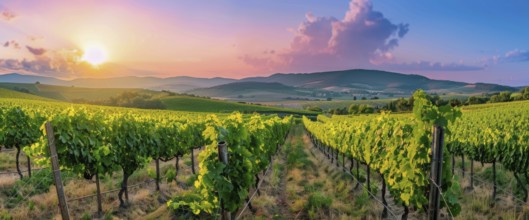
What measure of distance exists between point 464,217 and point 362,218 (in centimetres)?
252

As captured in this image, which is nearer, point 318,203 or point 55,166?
point 55,166

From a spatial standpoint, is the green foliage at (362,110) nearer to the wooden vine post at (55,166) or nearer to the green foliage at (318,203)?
the green foliage at (318,203)

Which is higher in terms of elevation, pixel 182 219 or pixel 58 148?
pixel 58 148

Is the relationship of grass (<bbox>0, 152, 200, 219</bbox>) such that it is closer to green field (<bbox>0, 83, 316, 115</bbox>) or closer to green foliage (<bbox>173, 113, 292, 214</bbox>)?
green foliage (<bbox>173, 113, 292, 214</bbox>)

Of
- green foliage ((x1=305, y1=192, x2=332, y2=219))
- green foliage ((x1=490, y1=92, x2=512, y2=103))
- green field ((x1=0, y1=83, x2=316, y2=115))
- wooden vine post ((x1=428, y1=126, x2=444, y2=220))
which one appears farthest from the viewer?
green field ((x1=0, y1=83, x2=316, y2=115))

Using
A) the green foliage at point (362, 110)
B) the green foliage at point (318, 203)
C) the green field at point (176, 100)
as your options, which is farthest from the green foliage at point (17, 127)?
the green foliage at point (362, 110)

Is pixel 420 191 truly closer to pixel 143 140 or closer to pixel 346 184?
pixel 346 184

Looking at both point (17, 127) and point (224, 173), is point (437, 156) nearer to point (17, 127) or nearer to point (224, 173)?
point (224, 173)

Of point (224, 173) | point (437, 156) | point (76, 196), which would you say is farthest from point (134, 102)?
point (437, 156)

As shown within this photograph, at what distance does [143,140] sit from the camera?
40.3 feet

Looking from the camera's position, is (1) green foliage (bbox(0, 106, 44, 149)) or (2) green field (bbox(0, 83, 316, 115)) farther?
A: (2) green field (bbox(0, 83, 316, 115))

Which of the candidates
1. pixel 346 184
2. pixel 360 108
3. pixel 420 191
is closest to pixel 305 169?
pixel 346 184

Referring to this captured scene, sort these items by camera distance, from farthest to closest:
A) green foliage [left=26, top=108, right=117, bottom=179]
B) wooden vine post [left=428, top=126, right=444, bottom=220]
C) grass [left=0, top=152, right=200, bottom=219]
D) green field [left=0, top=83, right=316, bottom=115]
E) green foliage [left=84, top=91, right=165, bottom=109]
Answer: green foliage [left=84, top=91, right=165, bottom=109] < green field [left=0, top=83, right=316, bottom=115] < grass [left=0, top=152, right=200, bottom=219] < green foliage [left=26, top=108, right=117, bottom=179] < wooden vine post [left=428, top=126, right=444, bottom=220]

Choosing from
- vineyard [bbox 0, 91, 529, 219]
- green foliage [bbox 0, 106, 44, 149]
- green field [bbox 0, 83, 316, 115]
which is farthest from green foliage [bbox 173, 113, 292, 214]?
green field [bbox 0, 83, 316, 115]
